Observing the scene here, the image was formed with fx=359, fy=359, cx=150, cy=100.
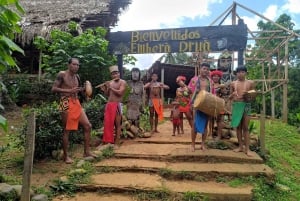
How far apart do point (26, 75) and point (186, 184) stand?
9613mm

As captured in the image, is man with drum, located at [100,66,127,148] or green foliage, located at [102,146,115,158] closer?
green foliage, located at [102,146,115,158]

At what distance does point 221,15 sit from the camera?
11.6 meters

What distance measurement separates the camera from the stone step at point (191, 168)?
213 inches

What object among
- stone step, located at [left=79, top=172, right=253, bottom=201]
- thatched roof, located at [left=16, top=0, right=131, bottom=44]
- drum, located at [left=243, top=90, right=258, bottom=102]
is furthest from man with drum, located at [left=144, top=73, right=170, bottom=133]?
thatched roof, located at [left=16, top=0, right=131, bottom=44]

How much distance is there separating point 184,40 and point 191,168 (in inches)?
154

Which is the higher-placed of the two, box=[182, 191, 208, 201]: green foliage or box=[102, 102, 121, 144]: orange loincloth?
box=[102, 102, 121, 144]: orange loincloth

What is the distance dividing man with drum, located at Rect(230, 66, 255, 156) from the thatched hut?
7.34m

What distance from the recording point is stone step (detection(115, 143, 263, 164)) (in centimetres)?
595

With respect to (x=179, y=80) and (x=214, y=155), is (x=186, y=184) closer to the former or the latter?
(x=214, y=155)

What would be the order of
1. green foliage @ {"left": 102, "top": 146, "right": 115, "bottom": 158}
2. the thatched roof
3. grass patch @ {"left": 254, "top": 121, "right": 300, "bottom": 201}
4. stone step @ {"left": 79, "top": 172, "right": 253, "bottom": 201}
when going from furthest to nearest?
the thatched roof, green foliage @ {"left": 102, "top": 146, "right": 115, "bottom": 158}, grass patch @ {"left": 254, "top": 121, "right": 300, "bottom": 201}, stone step @ {"left": 79, "top": 172, "right": 253, "bottom": 201}

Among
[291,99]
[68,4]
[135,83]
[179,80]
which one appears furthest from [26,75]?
[291,99]

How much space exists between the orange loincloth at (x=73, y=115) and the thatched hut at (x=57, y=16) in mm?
6844

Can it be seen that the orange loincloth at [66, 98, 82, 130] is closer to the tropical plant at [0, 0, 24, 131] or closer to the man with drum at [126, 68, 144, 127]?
the man with drum at [126, 68, 144, 127]

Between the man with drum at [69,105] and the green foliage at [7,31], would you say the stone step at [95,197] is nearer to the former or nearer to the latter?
the man with drum at [69,105]
